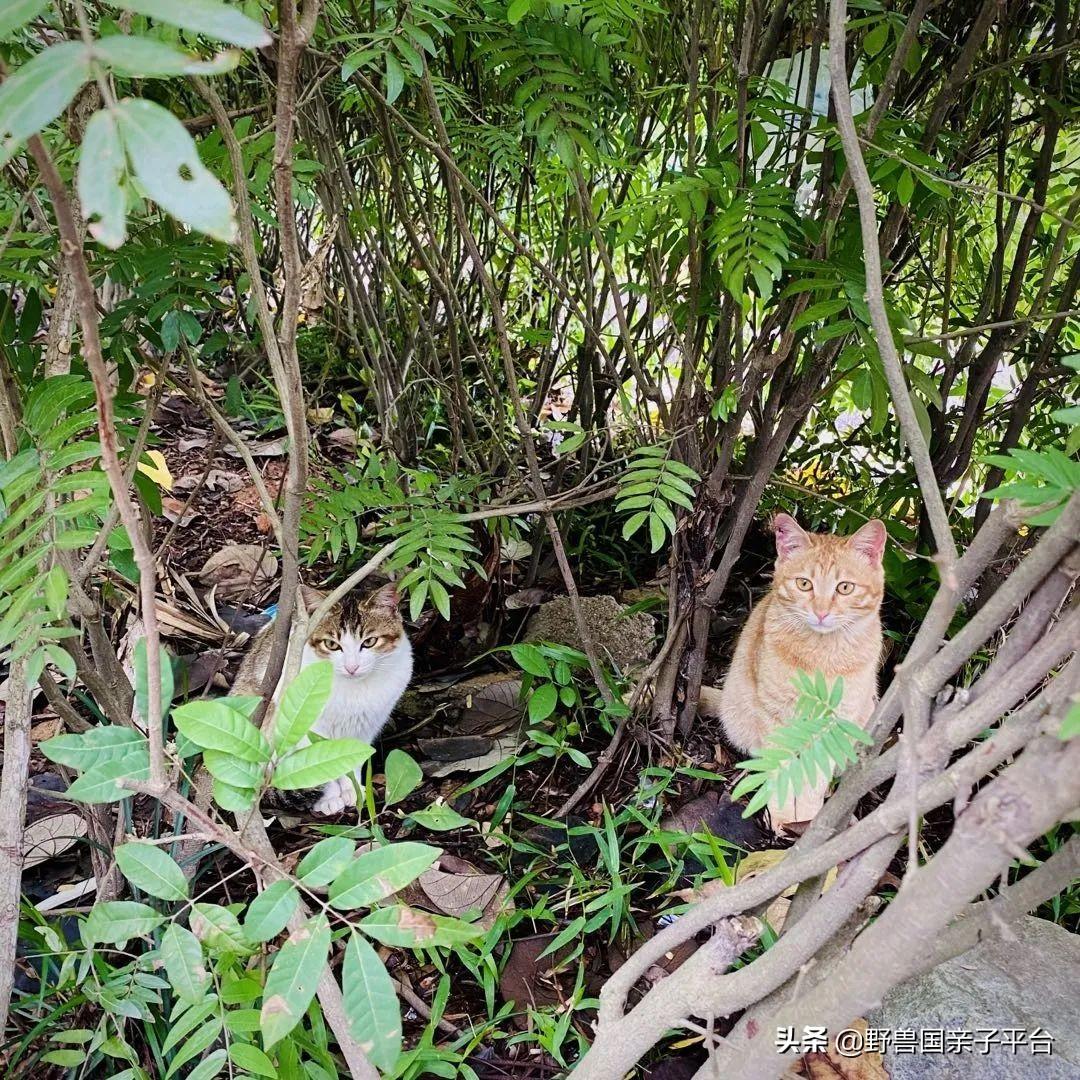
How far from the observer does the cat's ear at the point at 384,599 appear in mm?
3211

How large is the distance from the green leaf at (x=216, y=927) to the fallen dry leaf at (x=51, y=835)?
3.76 feet

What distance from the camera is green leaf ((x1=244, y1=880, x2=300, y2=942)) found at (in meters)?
1.33

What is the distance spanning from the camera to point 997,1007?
2.14 metres

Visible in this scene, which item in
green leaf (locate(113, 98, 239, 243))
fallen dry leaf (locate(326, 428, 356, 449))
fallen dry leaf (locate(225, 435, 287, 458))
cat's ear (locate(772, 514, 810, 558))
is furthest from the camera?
fallen dry leaf (locate(326, 428, 356, 449))

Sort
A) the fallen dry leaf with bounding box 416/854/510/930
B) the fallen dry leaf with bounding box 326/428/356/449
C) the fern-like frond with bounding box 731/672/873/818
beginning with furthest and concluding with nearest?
the fallen dry leaf with bounding box 326/428/356/449
the fallen dry leaf with bounding box 416/854/510/930
the fern-like frond with bounding box 731/672/873/818

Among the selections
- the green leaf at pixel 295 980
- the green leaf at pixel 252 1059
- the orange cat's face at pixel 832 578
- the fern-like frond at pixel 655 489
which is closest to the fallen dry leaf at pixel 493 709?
the orange cat's face at pixel 832 578

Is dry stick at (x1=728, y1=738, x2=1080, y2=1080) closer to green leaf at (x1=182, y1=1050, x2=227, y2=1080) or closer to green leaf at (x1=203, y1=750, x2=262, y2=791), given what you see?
green leaf at (x1=203, y1=750, x2=262, y2=791)

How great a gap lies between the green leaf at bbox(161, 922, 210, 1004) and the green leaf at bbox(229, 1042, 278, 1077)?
0.23 m

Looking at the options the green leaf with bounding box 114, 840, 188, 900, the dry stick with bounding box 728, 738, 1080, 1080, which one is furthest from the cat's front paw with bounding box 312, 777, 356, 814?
the dry stick with bounding box 728, 738, 1080, 1080

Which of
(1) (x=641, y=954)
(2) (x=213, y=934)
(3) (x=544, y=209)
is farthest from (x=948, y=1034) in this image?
(3) (x=544, y=209)

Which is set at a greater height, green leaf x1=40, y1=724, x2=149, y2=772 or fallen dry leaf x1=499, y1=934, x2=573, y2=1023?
green leaf x1=40, y1=724, x2=149, y2=772

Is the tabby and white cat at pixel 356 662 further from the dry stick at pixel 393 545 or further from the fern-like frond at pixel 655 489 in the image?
the fern-like frond at pixel 655 489

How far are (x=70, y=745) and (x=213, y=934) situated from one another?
0.40 meters

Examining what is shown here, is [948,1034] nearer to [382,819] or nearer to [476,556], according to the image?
[382,819]
